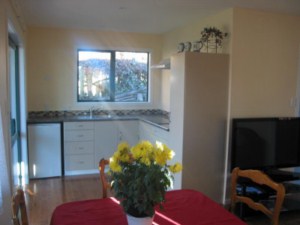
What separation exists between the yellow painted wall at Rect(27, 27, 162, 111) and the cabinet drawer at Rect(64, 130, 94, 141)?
64 centimetres

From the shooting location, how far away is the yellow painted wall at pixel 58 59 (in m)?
5.04

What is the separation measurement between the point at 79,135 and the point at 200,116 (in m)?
2.23

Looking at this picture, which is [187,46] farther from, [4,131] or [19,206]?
[19,206]

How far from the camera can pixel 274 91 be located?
380 centimetres

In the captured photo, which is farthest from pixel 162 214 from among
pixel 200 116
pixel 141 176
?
pixel 200 116

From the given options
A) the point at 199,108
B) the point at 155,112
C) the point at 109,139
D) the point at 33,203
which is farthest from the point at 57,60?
the point at 199,108

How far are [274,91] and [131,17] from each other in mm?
2150

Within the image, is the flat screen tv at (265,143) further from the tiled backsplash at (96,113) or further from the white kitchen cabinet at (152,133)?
the tiled backsplash at (96,113)

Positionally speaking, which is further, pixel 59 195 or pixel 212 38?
pixel 59 195

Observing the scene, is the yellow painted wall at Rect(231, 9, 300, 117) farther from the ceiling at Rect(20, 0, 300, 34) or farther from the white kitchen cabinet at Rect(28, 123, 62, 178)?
the white kitchen cabinet at Rect(28, 123, 62, 178)

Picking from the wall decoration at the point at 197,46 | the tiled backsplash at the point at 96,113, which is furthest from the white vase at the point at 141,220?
the tiled backsplash at the point at 96,113

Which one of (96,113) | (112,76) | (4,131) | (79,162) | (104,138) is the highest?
(112,76)

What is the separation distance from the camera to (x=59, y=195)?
4039mm

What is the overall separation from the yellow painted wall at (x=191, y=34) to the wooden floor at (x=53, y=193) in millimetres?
1997
